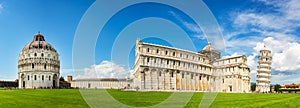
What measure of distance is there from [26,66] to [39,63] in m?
5.09

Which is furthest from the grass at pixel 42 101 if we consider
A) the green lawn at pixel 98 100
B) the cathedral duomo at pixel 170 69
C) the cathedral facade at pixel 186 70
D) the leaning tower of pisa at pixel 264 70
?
the leaning tower of pisa at pixel 264 70

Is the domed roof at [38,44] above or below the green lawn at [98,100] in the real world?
above

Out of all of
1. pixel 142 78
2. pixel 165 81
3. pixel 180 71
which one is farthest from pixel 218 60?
pixel 142 78

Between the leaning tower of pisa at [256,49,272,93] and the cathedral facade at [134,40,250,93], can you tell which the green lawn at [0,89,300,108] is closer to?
the cathedral facade at [134,40,250,93]

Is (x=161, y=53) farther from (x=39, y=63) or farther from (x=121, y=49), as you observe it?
(x=39, y=63)

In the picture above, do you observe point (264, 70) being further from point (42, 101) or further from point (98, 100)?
point (42, 101)

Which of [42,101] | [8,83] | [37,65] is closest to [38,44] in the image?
[37,65]

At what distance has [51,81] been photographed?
97.8m

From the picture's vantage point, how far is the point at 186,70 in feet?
230

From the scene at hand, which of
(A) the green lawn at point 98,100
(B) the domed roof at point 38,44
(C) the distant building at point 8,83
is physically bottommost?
(C) the distant building at point 8,83

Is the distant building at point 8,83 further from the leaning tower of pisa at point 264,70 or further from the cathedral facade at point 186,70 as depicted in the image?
the leaning tower of pisa at point 264,70

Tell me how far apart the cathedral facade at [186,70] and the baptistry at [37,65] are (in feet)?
145

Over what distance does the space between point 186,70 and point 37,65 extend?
5667cm

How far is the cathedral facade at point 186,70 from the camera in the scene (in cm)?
6041
